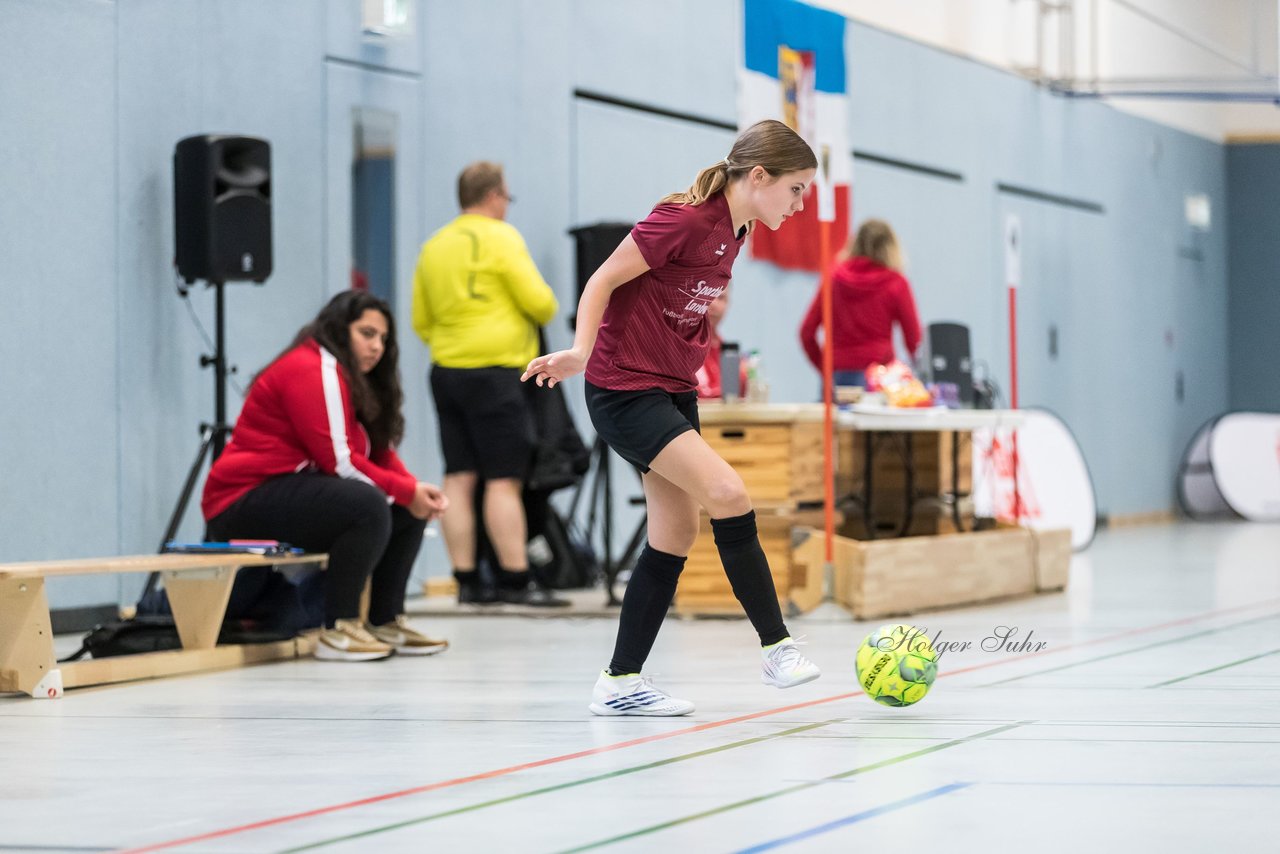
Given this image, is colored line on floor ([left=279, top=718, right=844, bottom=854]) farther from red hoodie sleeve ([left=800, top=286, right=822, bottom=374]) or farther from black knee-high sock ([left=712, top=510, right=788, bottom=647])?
red hoodie sleeve ([left=800, top=286, right=822, bottom=374])

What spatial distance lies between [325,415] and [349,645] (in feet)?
2.16

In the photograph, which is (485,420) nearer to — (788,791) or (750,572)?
(750,572)

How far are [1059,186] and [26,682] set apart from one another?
1016 cm

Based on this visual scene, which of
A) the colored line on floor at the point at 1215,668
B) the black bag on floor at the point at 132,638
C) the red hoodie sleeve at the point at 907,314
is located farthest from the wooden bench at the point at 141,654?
the red hoodie sleeve at the point at 907,314

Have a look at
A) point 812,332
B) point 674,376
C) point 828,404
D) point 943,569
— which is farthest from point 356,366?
point 812,332

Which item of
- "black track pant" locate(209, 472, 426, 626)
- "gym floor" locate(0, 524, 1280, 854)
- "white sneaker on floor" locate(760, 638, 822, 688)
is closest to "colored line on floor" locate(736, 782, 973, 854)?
A: "gym floor" locate(0, 524, 1280, 854)

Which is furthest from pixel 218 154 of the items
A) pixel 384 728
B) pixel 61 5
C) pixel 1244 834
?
pixel 1244 834

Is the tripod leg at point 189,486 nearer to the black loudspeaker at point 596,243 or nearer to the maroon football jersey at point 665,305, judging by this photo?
the black loudspeaker at point 596,243

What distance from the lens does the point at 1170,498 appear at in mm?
14695

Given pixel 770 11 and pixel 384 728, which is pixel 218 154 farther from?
pixel 770 11

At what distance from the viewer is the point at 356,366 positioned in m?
5.02

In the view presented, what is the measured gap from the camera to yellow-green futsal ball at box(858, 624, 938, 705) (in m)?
3.64

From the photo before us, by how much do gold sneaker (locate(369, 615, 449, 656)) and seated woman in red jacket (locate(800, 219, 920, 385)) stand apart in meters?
3.01

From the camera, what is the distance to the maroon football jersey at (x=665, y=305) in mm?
3592
